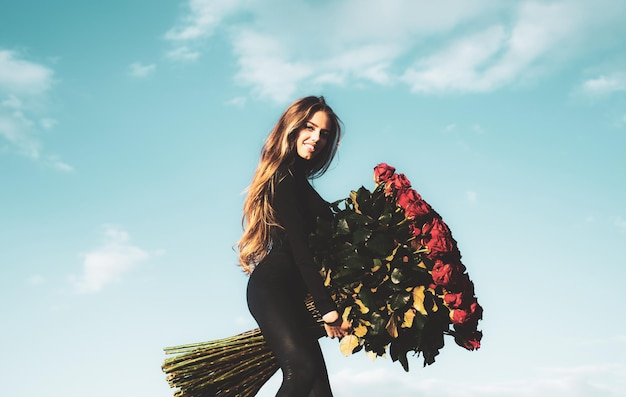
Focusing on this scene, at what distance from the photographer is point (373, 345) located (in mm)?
4441

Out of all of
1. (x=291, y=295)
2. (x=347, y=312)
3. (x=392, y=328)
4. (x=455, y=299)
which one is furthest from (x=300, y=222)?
(x=455, y=299)

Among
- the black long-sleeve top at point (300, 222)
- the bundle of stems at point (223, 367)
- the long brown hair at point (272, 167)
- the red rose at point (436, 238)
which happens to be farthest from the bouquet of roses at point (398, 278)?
the bundle of stems at point (223, 367)

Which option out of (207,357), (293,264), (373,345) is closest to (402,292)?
(373,345)

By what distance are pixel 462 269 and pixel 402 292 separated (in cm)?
39

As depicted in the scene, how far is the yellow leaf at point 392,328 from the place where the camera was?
4.39 meters

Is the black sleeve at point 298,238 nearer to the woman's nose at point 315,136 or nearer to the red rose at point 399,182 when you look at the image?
the woman's nose at point 315,136

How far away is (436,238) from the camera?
14.4 feet

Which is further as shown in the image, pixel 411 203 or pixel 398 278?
pixel 411 203

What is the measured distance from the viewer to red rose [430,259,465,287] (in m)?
4.31

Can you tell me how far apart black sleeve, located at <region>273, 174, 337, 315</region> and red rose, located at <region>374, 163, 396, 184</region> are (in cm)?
56

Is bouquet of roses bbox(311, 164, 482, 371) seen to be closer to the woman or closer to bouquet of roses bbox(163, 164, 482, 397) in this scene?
bouquet of roses bbox(163, 164, 482, 397)

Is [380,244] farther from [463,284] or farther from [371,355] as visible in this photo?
[371,355]

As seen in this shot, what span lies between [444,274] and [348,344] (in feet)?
2.26

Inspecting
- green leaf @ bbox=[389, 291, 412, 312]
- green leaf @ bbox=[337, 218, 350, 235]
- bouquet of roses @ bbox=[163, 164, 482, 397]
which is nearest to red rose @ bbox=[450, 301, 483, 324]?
bouquet of roses @ bbox=[163, 164, 482, 397]
